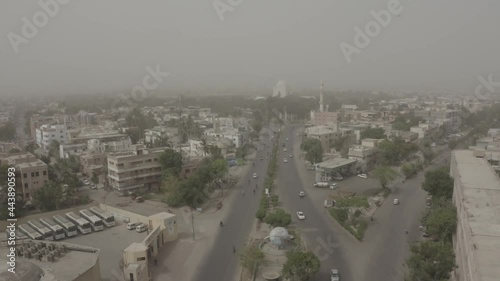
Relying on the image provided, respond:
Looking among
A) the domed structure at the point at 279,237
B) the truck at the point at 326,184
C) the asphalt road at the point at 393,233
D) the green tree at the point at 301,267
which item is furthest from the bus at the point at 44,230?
the truck at the point at 326,184

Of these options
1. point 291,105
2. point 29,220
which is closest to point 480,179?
point 29,220

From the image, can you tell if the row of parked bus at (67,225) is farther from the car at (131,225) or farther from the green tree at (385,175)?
the green tree at (385,175)

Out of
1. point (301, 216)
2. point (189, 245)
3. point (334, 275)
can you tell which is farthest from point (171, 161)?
point (334, 275)

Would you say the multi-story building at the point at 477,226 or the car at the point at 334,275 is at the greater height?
the multi-story building at the point at 477,226

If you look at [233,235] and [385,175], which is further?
[385,175]

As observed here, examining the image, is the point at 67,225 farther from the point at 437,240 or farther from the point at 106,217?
the point at 437,240

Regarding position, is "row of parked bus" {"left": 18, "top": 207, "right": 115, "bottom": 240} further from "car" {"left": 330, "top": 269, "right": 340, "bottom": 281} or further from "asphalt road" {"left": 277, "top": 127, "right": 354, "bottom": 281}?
"car" {"left": 330, "top": 269, "right": 340, "bottom": 281}

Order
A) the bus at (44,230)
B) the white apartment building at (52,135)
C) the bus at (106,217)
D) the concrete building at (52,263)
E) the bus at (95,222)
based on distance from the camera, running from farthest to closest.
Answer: the white apartment building at (52,135) → the bus at (106,217) → the bus at (95,222) → the bus at (44,230) → the concrete building at (52,263)

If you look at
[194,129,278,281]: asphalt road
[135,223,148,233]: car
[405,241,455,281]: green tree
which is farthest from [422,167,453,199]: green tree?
[135,223,148,233]: car
